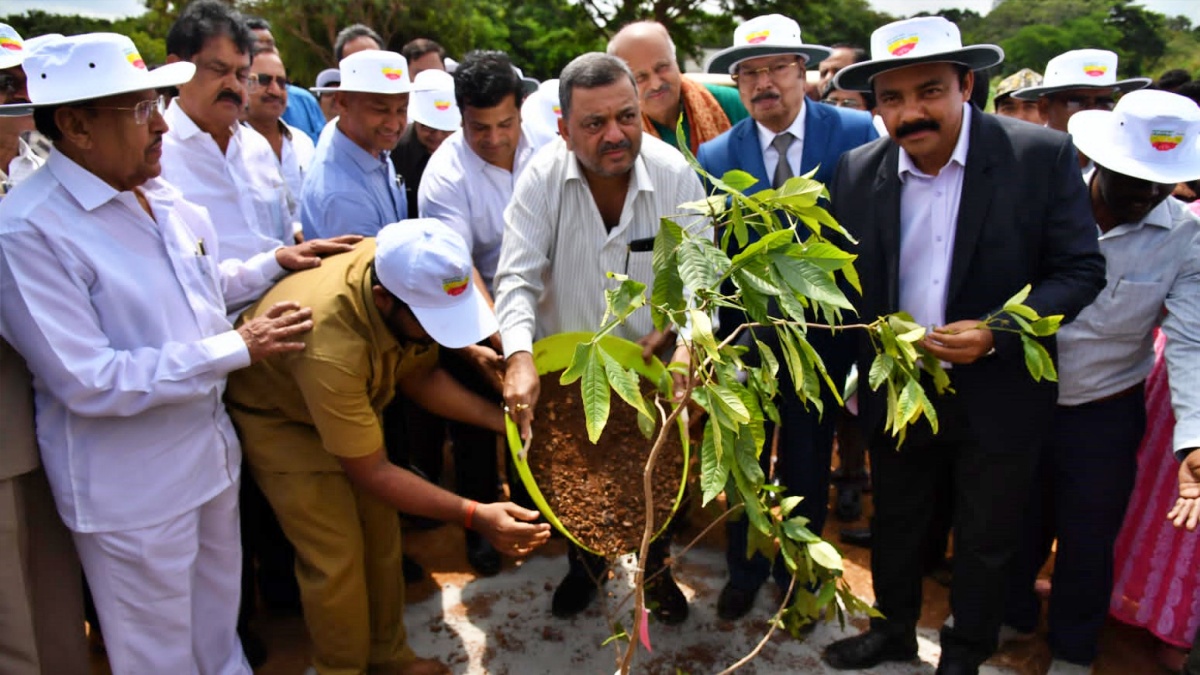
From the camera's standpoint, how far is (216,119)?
2867 mm

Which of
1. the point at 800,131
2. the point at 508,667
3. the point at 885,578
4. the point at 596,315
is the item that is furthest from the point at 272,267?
the point at 885,578

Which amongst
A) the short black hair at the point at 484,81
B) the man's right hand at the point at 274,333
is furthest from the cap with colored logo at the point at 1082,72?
the man's right hand at the point at 274,333

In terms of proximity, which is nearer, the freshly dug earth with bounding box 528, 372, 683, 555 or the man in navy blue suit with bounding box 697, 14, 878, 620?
the freshly dug earth with bounding box 528, 372, 683, 555

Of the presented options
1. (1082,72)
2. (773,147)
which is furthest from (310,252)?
(1082,72)

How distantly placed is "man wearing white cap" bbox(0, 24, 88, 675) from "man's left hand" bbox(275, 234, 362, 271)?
704mm

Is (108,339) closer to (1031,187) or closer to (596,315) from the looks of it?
(596,315)

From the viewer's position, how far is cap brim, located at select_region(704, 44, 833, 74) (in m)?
3.03

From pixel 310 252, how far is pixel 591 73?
39.5 inches

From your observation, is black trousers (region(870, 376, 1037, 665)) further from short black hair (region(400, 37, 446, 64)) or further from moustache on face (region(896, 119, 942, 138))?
short black hair (region(400, 37, 446, 64))

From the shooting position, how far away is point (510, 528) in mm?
2090

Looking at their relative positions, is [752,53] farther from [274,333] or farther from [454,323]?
[274,333]

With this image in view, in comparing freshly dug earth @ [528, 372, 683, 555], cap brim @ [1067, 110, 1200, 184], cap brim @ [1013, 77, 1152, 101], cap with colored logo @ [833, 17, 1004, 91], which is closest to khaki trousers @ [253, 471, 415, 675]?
freshly dug earth @ [528, 372, 683, 555]

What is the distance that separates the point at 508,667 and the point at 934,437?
5.00ft

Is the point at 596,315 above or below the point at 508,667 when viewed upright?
above
